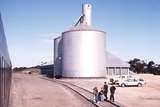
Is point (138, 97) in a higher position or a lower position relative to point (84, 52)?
lower

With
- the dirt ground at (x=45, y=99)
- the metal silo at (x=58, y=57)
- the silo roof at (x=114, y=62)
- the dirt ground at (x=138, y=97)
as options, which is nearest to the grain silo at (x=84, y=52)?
the metal silo at (x=58, y=57)

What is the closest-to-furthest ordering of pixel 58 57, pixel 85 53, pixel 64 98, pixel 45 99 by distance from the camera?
pixel 45 99 → pixel 64 98 → pixel 85 53 → pixel 58 57

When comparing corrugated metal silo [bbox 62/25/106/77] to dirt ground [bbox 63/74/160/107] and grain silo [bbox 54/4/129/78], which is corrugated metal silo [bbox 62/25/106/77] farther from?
dirt ground [bbox 63/74/160/107]

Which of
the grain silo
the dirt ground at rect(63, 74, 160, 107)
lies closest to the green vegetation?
the grain silo

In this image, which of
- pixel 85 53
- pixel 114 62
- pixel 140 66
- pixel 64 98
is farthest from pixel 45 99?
pixel 140 66

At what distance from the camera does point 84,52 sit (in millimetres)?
76625

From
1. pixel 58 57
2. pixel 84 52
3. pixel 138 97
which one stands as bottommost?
pixel 138 97

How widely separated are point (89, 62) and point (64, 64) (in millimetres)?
7389

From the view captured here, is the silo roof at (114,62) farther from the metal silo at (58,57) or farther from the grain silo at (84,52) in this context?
the metal silo at (58,57)

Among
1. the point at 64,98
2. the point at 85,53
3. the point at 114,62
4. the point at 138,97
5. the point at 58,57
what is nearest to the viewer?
the point at 64,98

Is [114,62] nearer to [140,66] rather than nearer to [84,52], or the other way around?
[84,52]

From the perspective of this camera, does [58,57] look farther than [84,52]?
Yes

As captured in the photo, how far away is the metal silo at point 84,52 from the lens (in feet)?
251

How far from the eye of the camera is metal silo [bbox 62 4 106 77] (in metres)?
76.4
